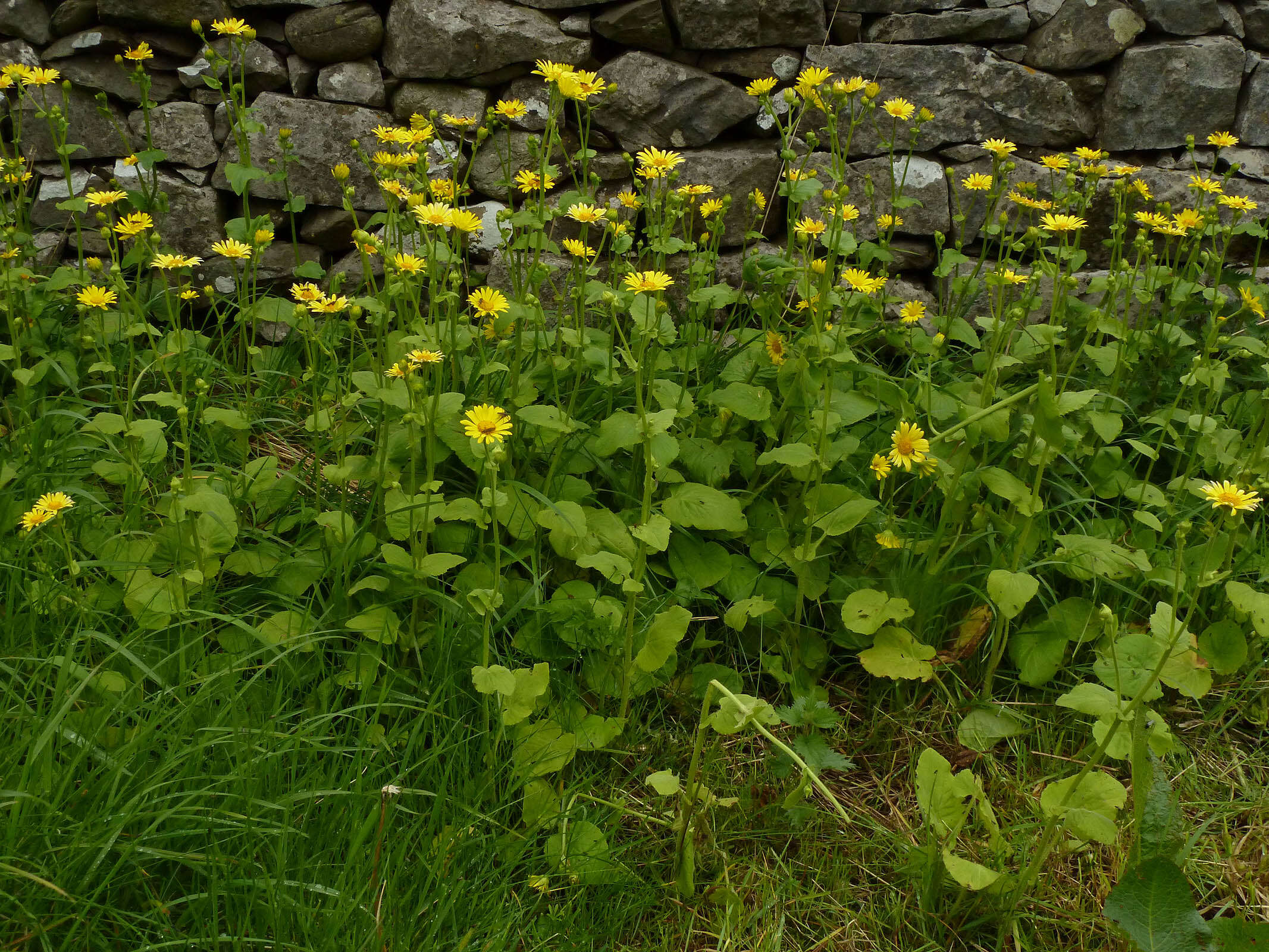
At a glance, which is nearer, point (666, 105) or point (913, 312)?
point (913, 312)

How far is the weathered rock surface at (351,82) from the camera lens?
10.6ft

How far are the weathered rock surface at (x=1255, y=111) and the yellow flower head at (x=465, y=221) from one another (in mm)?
2730

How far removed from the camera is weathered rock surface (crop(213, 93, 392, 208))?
3213 millimetres

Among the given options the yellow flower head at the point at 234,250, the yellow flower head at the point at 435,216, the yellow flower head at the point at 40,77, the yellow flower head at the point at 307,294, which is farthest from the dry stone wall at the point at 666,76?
the yellow flower head at the point at 435,216

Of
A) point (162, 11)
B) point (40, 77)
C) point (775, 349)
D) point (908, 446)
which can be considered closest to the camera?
point (908, 446)

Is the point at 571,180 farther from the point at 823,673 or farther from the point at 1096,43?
the point at 823,673

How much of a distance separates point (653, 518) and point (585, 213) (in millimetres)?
803

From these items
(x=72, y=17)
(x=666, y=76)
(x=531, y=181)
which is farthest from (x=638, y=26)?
(x=72, y=17)

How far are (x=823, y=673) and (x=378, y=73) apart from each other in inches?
95.0

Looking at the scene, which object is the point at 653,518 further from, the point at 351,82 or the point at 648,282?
the point at 351,82

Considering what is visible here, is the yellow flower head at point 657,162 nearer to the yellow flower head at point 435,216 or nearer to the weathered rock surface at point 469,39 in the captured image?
the yellow flower head at point 435,216

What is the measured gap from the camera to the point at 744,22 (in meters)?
3.19

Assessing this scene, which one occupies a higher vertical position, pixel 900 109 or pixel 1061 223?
pixel 900 109

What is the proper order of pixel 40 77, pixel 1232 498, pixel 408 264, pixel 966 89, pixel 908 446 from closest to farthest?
1. pixel 1232 498
2. pixel 908 446
3. pixel 408 264
4. pixel 40 77
5. pixel 966 89
